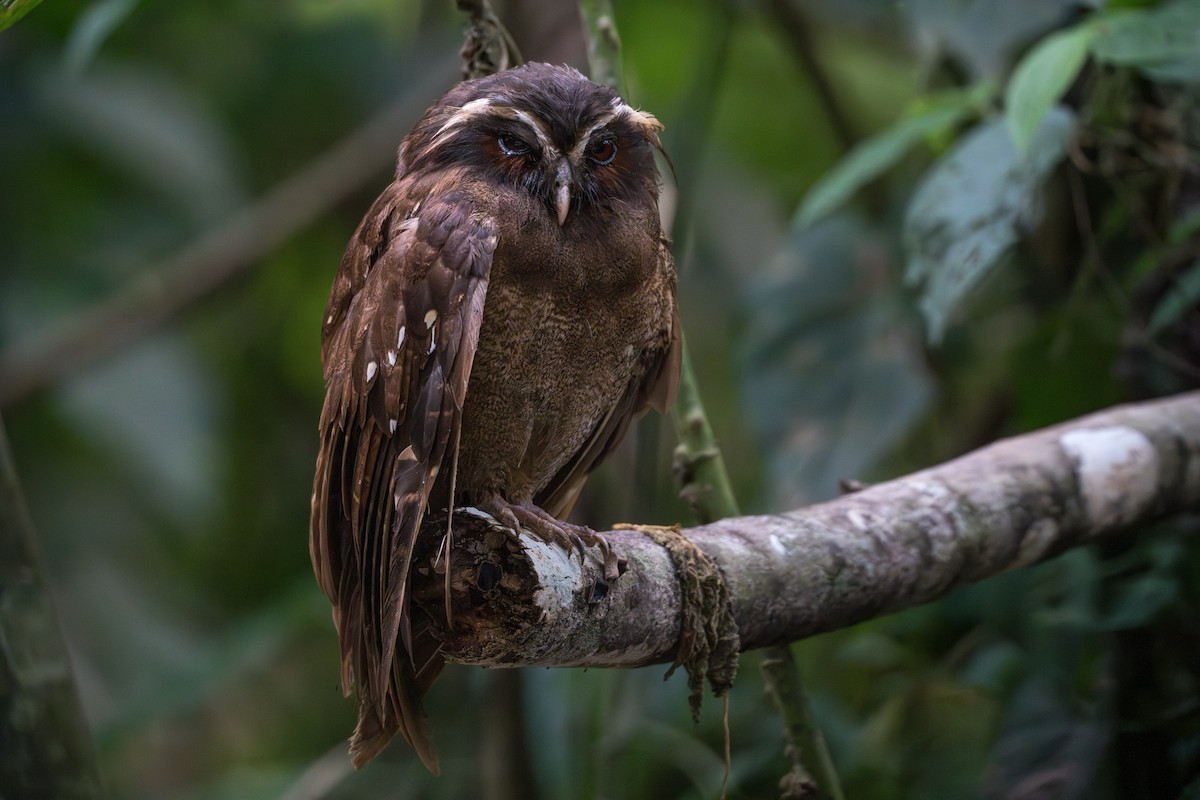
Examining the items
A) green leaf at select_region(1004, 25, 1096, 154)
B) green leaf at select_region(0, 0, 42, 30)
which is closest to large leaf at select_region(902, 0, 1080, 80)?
green leaf at select_region(1004, 25, 1096, 154)

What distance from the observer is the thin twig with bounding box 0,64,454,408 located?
149 inches

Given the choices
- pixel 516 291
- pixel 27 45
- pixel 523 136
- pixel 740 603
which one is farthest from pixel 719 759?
pixel 27 45

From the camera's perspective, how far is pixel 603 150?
1.85 m

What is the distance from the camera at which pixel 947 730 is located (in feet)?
8.81

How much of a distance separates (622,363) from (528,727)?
1.27 metres

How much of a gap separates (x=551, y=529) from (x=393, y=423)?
0.28 meters

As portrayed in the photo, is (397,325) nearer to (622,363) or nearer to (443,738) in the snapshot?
(622,363)

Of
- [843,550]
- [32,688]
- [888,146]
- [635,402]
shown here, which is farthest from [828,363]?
[32,688]

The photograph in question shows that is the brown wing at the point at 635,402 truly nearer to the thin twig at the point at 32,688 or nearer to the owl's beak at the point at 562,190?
the owl's beak at the point at 562,190

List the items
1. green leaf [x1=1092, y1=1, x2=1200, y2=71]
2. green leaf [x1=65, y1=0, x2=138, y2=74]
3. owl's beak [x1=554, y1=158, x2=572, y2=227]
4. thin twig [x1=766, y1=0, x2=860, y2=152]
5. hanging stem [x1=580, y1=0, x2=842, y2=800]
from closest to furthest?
owl's beak [x1=554, y1=158, x2=572, y2=227] → hanging stem [x1=580, y1=0, x2=842, y2=800] → green leaf [x1=1092, y1=1, x2=1200, y2=71] → green leaf [x1=65, y1=0, x2=138, y2=74] → thin twig [x1=766, y1=0, x2=860, y2=152]

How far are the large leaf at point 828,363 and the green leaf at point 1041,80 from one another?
2.66 ft

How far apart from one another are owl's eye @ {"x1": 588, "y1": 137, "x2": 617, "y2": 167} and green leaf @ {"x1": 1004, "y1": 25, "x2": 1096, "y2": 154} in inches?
27.1

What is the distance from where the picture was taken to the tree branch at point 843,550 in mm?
1473

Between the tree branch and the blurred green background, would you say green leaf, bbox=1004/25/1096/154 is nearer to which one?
the blurred green background
